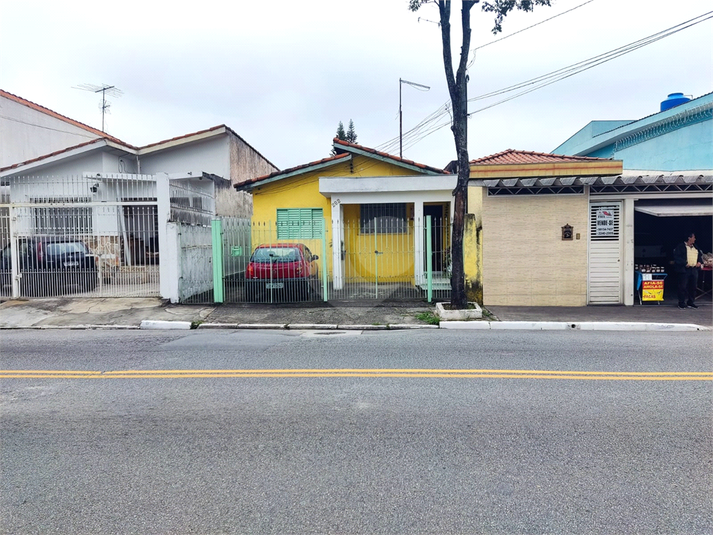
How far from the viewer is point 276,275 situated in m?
11.9

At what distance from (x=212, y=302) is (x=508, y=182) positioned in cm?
770

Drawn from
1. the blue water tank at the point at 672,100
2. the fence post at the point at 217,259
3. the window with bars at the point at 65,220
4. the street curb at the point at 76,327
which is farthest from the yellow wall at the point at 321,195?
the blue water tank at the point at 672,100

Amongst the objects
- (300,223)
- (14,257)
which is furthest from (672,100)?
(14,257)

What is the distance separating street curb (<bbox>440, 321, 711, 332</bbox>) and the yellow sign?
7.09 feet

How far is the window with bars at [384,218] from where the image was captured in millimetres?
15438

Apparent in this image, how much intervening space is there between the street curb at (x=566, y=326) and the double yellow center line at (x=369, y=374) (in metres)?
3.71

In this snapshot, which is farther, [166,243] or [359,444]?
[166,243]

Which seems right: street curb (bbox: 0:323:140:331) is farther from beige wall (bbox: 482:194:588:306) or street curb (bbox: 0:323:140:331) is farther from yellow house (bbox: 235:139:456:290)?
beige wall (bbox: 482:194:588:306)

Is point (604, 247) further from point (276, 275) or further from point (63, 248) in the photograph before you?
point (63, 248)

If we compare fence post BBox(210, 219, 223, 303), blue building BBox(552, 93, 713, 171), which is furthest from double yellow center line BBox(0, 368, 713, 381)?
blue building BBox(552, 93, 713, 171)

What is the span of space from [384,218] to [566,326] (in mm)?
7496

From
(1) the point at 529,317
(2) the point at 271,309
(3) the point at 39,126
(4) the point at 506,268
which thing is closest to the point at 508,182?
(4) the point at 506,268

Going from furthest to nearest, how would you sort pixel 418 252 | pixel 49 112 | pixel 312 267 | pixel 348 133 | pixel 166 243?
pixel 348 133 → pixel 49 112 → pixel 418 252 → pixel 312 267 → pixel 166 243

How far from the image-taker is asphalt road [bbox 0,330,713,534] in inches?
116
